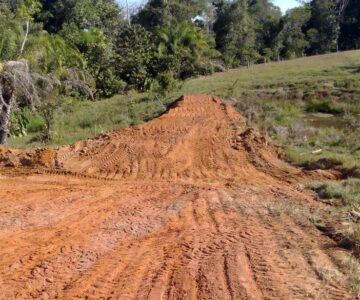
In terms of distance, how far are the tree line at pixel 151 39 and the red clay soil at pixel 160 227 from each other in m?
4.70

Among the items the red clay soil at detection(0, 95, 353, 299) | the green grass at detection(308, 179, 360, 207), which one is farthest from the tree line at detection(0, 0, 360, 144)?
the green grass at detection(308, 179, 360, 207)

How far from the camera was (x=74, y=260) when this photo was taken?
582cm

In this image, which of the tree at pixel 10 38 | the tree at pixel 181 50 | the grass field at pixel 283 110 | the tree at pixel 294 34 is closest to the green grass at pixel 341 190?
the grass field at pixel 283 110

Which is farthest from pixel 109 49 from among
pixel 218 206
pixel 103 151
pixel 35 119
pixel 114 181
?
pixel 218 206

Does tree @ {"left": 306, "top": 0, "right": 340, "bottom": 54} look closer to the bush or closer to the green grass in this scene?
the bush

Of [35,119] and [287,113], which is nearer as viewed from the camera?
[287,113]

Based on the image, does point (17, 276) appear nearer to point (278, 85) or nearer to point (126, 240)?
point (126, 240)

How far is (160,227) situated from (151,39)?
25335mm

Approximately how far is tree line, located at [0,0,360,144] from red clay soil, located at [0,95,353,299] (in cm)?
470

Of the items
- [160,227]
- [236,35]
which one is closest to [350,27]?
[236,35]

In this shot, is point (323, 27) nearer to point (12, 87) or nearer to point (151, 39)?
point (151, 39)

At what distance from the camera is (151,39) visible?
31250 mm

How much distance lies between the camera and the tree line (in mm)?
17625

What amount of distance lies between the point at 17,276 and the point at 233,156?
825 centimetres
